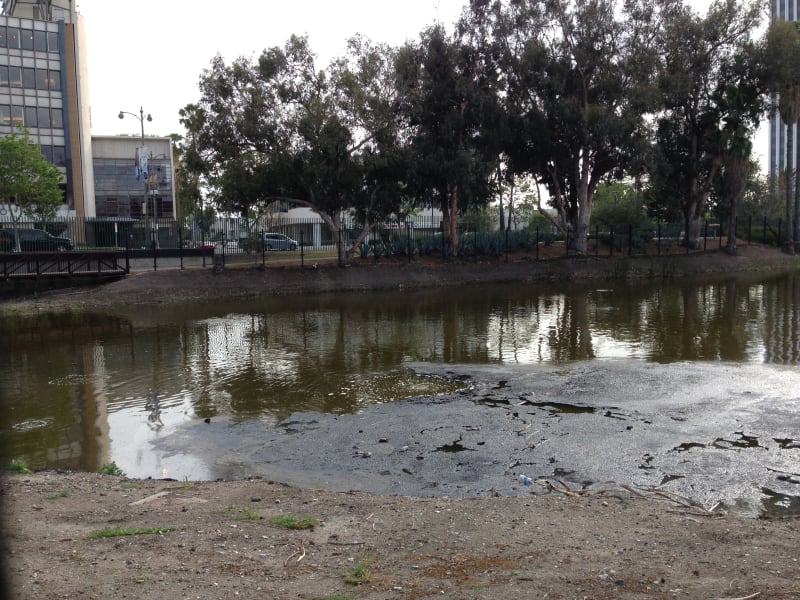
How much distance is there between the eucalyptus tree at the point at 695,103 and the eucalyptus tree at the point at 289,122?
1570 centimetres

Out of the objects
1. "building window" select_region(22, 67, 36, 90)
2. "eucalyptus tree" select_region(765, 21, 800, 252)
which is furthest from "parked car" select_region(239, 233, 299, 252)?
"eucalyptus tree" select_region(765, 21, 800, 252)

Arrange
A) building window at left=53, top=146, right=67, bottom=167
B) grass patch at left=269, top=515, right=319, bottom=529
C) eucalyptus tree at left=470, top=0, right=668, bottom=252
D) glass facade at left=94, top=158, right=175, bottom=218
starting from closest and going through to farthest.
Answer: grass patch at left=269, top=515, right=319, bottom=529, eucalyptus tree at left=470, top=0, right=668, bottom=252, building window at left=53, top=146, right=67, bottom=167, glass facade at left=94, top=158, right=175, bottom=218

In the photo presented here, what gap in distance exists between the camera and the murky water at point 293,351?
11.1m

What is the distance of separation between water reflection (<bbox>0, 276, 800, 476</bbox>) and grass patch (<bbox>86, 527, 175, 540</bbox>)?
2895mm

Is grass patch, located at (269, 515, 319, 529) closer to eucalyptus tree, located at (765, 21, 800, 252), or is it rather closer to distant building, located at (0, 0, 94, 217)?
eucalyptus tree, located at (765, 21, 800, 252)

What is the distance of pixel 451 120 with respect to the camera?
36.2 meters

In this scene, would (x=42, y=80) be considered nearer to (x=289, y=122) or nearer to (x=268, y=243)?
(x=268, y=243)

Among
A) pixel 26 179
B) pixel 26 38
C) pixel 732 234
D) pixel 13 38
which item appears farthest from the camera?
pixel 26 38

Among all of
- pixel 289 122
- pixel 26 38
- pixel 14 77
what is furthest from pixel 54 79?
pixel 289 122

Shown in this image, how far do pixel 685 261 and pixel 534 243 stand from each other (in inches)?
340

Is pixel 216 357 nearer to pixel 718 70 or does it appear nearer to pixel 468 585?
pixel 468 585

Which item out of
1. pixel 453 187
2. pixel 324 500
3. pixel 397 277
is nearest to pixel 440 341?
pixel 324 500

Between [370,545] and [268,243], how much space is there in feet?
129

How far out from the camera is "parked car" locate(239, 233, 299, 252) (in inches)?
1431
